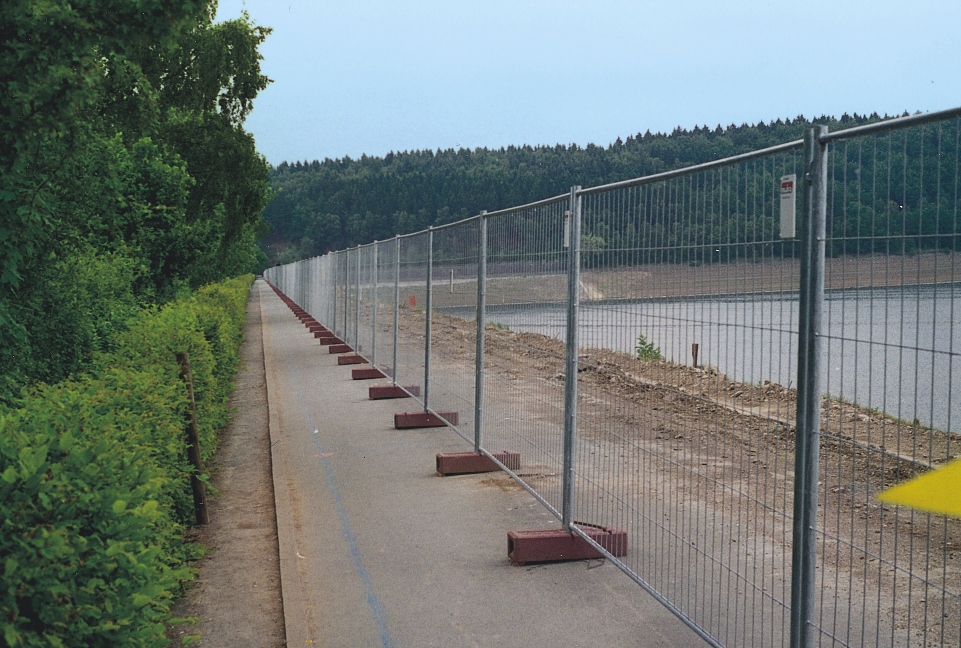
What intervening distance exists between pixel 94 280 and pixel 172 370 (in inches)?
250

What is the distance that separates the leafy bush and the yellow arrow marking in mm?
3529

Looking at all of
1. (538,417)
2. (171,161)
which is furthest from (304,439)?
(171,161)

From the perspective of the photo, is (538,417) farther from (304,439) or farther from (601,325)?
(304,439)

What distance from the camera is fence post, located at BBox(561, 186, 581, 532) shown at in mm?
5797

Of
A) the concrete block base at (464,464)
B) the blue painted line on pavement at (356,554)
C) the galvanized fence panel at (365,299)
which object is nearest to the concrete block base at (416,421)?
the blue painted line on pavement at (356,554)

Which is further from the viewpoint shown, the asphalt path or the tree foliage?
the tree foliage

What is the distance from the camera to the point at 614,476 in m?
5.53

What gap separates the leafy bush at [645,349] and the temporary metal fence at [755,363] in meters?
0.02

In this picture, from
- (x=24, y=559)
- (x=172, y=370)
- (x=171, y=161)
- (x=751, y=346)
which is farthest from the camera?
(x=171, y=161)

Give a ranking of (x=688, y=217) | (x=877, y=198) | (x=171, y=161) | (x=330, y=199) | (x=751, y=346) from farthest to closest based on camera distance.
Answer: (x=330, y=199)
(x=171, y=161)
(x=688, y=217)
(x=751, y=346)
(x=877, y=198)

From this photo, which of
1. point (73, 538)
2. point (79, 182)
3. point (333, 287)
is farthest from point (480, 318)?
point (333, 287)

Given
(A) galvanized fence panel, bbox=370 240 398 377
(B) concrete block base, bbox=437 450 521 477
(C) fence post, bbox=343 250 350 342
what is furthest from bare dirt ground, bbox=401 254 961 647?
(C) fence post, bbox=343 250 350 342

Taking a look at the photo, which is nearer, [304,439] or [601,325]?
[601,325]

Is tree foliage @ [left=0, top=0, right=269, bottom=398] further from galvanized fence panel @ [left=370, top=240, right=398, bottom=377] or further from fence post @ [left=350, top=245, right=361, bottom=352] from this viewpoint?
galvanized fence panel @ [left=370, top=240, right=398, bottom=377]
